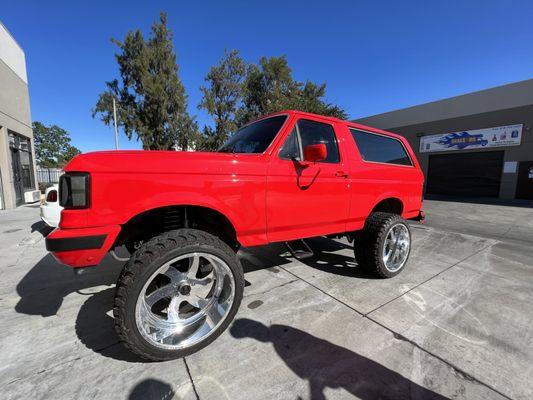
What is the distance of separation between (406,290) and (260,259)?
2.16m

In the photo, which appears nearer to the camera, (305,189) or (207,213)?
(207,213)

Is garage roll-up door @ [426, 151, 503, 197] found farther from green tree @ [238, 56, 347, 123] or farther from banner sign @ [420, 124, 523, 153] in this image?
green tree @ [238, 56, 347, 123]

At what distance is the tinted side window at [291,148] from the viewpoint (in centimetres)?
257

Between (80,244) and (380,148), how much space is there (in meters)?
3.75

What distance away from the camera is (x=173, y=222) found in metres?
2.44

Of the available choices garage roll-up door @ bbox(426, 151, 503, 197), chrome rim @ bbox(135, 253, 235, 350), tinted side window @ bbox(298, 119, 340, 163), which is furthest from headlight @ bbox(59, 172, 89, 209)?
garage roll-up door @ bbox(426, 151, 503, 197)

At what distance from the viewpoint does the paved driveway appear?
5.58 feet

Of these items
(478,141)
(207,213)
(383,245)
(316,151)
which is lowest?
(383,245)

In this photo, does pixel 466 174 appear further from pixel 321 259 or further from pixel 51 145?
pixel 51 145

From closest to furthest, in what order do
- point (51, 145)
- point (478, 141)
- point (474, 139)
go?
point (478, 141)
point (474, 139)
point (51, 145)

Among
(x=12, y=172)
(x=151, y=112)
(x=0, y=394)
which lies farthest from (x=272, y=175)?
(x=151, y=112)

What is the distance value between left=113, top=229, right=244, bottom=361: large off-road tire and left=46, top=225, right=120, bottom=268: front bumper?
9.2 inches

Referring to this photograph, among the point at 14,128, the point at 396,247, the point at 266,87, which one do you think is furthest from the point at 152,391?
the point at 266,87

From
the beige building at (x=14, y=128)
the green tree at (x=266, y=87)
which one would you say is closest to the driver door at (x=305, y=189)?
the beige building at (x=14, y=128)
